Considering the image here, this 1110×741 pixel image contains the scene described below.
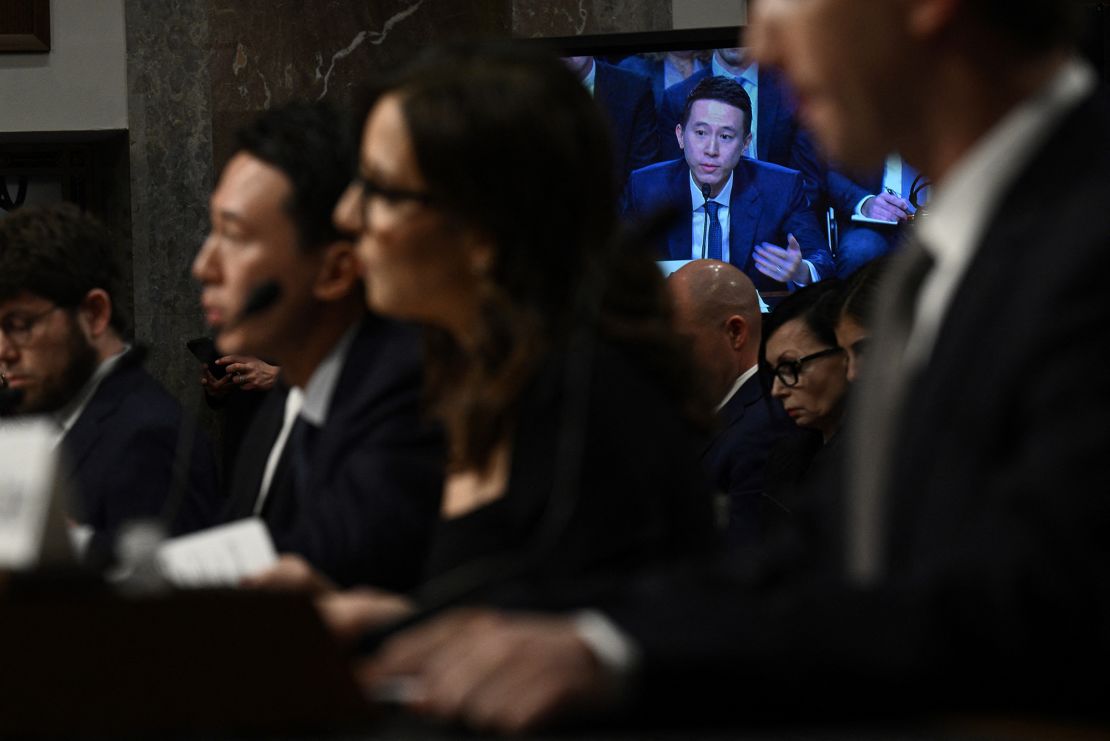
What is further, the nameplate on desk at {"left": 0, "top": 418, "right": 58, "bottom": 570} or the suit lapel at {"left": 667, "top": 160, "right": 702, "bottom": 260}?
the suit lapel at {"left": 667, "top": 160, "right": 702, "bottom": 260}

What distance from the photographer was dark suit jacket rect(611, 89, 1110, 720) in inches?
40.1

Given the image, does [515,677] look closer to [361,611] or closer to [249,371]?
[361,611]

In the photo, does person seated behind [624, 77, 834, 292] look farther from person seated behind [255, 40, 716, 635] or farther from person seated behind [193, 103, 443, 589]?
person seated behind [255, 40, 716, 635]

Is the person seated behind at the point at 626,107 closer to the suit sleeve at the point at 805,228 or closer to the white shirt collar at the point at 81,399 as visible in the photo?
the suit sleeve at the point at 805,228

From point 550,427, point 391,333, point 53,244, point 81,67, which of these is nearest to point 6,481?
point 550,427

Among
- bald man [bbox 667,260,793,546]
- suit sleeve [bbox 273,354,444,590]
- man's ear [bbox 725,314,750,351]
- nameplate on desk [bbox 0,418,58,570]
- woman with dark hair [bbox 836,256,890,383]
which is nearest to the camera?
nameplate on desk [bbox 0,418,58,570]

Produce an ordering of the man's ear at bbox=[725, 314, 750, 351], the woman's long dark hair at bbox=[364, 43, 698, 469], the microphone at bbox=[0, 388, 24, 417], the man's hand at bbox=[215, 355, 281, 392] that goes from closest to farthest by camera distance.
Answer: the woman's long dark hair at bbox=[364, 43, 698, 469]
the microphone at bbox=[0, 388, 24, 417]
the man's ear at bbox=[725, 314, 750, 351]
the man's hand at bbox=[215, 355, 281, 392]

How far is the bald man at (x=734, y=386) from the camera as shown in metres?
4.83

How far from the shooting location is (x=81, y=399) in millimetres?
3494

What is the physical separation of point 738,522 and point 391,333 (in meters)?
2.42

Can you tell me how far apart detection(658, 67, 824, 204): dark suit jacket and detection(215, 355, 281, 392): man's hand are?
1.65 m

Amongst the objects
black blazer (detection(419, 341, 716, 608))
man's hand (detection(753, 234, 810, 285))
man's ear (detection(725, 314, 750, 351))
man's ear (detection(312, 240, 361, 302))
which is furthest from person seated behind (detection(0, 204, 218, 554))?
man's hand (detection(753, 234, 810, 285))

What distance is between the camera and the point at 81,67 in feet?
23.5

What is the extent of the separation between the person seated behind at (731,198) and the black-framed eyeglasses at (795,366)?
1.08 m
